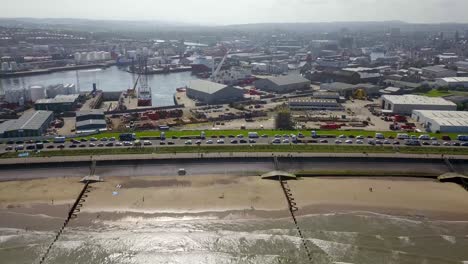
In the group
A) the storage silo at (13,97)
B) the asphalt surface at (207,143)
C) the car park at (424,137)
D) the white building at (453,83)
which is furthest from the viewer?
the white building at (453,83)

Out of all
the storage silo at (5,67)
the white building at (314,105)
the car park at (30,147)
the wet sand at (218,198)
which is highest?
the storage silo at (5,67)

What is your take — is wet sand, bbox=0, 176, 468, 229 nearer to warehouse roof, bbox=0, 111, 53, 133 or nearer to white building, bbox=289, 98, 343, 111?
warehouse roof, bbox=0, 111, 53, 133

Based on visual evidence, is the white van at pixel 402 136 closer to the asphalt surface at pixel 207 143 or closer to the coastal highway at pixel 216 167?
the asphalt surface at pixel 207 143

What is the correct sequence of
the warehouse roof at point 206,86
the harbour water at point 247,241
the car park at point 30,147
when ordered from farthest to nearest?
the warehouse roof at point 206,86 → the car park at point 30,147 → the harbour water at point 247,241

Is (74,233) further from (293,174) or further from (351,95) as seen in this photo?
(351,95)

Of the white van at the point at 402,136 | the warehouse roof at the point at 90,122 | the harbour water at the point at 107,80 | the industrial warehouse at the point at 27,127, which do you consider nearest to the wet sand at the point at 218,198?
the white van at the point at 402,136

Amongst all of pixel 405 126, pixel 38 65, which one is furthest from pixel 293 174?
pixel 38 65
